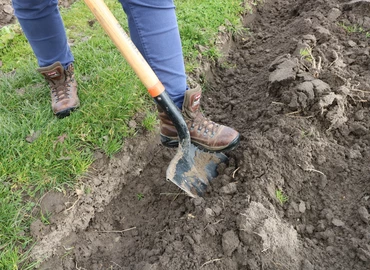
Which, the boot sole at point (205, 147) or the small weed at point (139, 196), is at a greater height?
the boot sole at point (205, 147)

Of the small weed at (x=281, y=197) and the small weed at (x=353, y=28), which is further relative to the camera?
the small weed at (x=353, y=28)

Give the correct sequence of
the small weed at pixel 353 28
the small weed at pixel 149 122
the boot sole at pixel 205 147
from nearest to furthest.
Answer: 1. the boot sole at pixel 205 147
2. the small weed at pixel 149 122
3. the small weed at pixel 353 28

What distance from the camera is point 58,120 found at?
271cm

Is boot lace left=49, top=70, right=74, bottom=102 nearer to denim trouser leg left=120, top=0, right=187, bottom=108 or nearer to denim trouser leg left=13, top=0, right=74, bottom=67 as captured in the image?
denim trouser leg left=13, top=0, right=74, bottom=67

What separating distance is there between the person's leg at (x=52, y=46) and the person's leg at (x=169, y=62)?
90cm

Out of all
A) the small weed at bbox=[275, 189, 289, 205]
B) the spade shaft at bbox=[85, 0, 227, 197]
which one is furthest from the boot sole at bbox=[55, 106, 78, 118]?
the small weed at bbox=[275, 189, 289, 205]

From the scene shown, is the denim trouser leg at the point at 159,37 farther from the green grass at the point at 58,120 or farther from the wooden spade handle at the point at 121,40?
the green grass at the point at 58,120

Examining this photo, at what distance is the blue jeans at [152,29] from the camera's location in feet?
6.13

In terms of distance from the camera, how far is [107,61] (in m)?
3.22

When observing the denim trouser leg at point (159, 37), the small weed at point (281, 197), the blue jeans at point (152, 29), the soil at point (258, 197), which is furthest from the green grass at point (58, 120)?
the small weed at point (281, 197)

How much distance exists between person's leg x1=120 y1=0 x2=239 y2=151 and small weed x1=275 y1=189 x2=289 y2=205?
15.4 inches

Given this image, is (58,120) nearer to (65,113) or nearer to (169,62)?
(65,113)

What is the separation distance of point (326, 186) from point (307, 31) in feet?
5.95

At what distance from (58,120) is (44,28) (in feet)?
2.14
